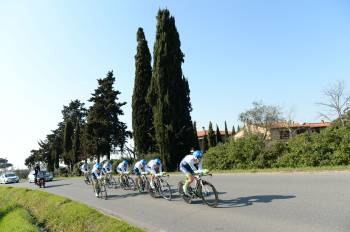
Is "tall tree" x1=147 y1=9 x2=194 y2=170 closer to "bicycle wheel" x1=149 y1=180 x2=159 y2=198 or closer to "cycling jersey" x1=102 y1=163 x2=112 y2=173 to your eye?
"cycling jersey" x1=102 y1=163 x2=112 y2=173

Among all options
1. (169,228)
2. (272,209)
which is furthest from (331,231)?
(169,228)

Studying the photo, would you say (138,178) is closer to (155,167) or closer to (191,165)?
(155,167)

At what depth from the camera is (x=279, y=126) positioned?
333 feet

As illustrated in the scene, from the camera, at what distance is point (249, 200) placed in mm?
13352

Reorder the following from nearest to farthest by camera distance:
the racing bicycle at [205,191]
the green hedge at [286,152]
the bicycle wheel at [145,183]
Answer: the racing bicycle at [205,191]
the bicycle wheel at [145,183]
the green hedge at [286,152]

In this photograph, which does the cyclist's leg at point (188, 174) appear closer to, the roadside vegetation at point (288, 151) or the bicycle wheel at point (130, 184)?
the bicycle wheel at point (130, 184)

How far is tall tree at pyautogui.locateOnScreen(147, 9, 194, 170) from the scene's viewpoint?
111 ft

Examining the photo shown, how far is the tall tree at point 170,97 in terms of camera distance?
1335 inches

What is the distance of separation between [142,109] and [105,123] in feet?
59.4

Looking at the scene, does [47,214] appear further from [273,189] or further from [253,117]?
[253,117]

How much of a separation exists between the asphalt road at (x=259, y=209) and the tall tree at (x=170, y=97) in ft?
52.5

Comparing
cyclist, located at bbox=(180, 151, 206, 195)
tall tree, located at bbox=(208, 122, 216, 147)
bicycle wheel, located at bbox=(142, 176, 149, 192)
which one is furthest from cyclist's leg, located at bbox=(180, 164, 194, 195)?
tall tree, located at bbox=(208, 122, 216, 147)

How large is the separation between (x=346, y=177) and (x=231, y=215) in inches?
238

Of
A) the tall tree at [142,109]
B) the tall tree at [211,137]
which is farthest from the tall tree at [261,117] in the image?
the tall tree at [142,109]
